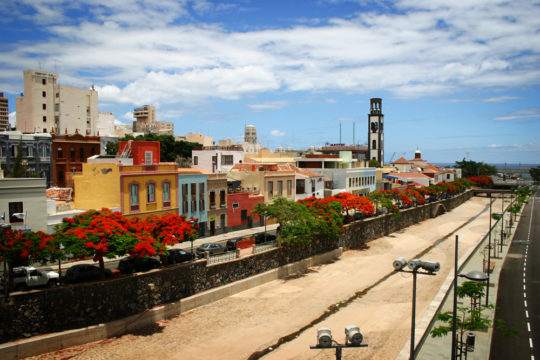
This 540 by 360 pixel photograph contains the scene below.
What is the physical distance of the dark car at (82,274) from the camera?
26.9 metres

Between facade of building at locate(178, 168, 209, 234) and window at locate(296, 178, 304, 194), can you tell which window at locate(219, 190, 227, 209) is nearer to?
facade of building at locate(178, 168, 209, 234)

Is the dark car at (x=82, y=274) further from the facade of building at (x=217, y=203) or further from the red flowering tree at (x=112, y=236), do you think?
the facade of building at (x=217, y=203)

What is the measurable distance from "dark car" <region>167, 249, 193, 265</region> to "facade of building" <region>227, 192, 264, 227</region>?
17.0 m

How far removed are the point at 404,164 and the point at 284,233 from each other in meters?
93.2

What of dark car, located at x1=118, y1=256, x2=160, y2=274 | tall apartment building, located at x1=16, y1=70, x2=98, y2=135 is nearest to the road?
dark car, located at x1=118, y1=256, x2=160, y2=274

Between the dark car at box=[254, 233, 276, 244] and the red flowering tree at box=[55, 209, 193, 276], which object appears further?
the dark car at box=[254, 233, 276, 244]

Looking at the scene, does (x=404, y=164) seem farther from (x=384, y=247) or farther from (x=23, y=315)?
(x=23, y=315)

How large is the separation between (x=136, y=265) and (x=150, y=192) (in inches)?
507

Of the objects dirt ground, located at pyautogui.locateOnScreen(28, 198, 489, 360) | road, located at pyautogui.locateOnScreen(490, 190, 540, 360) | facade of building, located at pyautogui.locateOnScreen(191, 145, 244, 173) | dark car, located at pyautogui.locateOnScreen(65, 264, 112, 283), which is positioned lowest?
dirt ground, located at pyautogui.locateOnScreen(28, 198, 489, 360)

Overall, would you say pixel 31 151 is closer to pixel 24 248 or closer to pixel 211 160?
pixel 211 160

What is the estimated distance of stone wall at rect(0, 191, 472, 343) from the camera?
23.8 meters

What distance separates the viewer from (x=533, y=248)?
2130 inches

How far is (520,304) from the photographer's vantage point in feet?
104

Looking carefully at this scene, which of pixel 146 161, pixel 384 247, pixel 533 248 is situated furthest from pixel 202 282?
pixel 533 248
